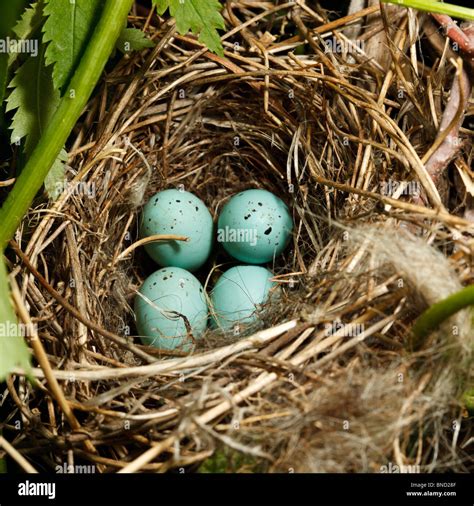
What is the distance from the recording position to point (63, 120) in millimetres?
1193

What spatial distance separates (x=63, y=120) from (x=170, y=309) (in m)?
0.43

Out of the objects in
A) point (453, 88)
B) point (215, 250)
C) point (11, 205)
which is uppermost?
point (453, 88)

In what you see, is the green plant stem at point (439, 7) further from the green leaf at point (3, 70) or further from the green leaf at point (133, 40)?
the green leaf at point (3, 70)

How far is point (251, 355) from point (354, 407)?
19 cm

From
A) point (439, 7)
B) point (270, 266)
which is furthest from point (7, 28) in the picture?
point (270, 266)

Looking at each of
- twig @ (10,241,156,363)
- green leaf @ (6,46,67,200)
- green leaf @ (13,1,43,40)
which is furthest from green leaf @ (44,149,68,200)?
green leaf @ (13,1,43,40)

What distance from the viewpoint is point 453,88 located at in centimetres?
135

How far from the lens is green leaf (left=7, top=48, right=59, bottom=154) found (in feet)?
4.30

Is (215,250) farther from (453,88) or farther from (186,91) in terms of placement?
(453,88)

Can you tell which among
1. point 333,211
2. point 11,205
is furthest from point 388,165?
point 11,205

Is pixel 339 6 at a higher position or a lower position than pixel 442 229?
higher

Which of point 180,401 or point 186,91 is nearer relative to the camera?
point 180,401

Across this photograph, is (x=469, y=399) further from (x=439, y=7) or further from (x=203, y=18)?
(x=203, y=18)

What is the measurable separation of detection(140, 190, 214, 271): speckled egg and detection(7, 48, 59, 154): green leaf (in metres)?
0.31
